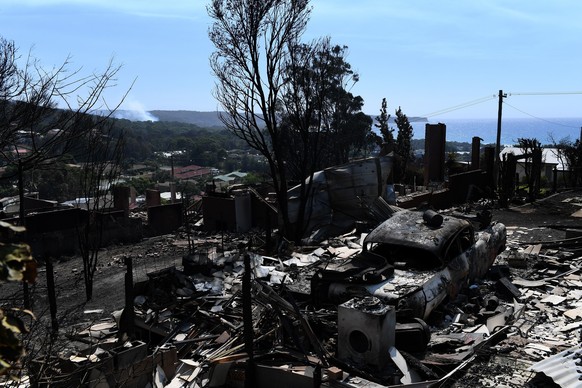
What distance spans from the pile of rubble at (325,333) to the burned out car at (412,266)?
42 millimetres

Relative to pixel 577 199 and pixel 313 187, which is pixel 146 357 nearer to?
pixel 313 187

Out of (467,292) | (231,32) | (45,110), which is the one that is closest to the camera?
(45,110)

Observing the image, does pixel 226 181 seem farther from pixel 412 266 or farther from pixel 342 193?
pixel 412 266

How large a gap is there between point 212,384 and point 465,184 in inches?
826

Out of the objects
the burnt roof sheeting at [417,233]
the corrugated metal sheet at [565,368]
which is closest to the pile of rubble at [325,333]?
the corrugated metal sheet at [565,368]

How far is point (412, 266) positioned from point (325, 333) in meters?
2.25

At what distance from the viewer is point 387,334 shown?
7.45 m

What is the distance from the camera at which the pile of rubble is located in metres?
7.02

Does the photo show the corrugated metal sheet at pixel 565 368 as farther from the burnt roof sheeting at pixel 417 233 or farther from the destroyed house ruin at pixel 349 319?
the burnt roof sheeting at pixel 417 233

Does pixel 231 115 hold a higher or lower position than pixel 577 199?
higher

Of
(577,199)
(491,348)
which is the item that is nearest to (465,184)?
(577,199)

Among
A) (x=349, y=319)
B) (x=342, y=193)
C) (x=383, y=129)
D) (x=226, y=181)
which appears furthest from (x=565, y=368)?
(x=226, y=181)

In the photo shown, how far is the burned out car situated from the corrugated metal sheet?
6.78ft

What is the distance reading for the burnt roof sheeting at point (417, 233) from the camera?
9.59 meters
